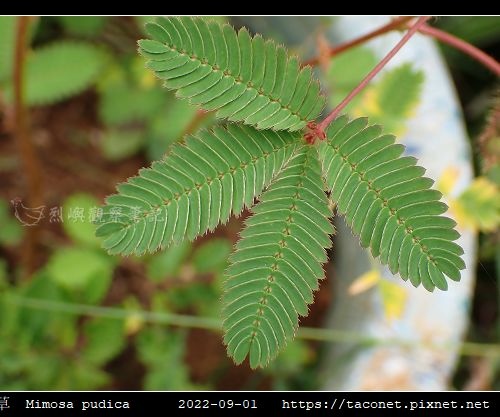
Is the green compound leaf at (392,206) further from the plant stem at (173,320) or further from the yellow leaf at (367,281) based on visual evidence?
the plant stem at (173,320)

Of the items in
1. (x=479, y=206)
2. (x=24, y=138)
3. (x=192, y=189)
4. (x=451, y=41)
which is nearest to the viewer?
(x=192, y=189)

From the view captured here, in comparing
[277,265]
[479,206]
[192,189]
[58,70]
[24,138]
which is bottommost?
[277,265]

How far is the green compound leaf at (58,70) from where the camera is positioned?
5.97 ft

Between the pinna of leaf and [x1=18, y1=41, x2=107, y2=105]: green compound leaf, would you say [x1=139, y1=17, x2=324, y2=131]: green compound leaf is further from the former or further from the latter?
[x1=18, y1=41, x2=107, y2=105]: green compound leaf

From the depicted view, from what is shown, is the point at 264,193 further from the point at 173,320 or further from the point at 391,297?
the point at 173,320

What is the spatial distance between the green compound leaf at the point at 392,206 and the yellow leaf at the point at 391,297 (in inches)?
24.6

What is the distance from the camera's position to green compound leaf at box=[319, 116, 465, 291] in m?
0.83

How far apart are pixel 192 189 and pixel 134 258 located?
1079 mm

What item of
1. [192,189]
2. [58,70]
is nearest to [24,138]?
[58,70]

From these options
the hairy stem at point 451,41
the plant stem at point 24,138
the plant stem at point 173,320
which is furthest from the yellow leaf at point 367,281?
the plant stem at point 24,138

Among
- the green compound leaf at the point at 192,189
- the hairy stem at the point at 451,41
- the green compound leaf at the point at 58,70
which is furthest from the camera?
the green compound leaf at the point at 58,70

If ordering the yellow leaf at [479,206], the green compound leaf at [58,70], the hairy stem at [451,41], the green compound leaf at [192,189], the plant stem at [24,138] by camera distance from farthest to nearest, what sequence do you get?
the green compound leaf at [58,70]
the yellow leaf at [479,206]
the plant stem at [24,138]
the hairy stem at [451,41]
the green compound leaf at [192,189]

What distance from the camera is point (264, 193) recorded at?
2.76 ft
